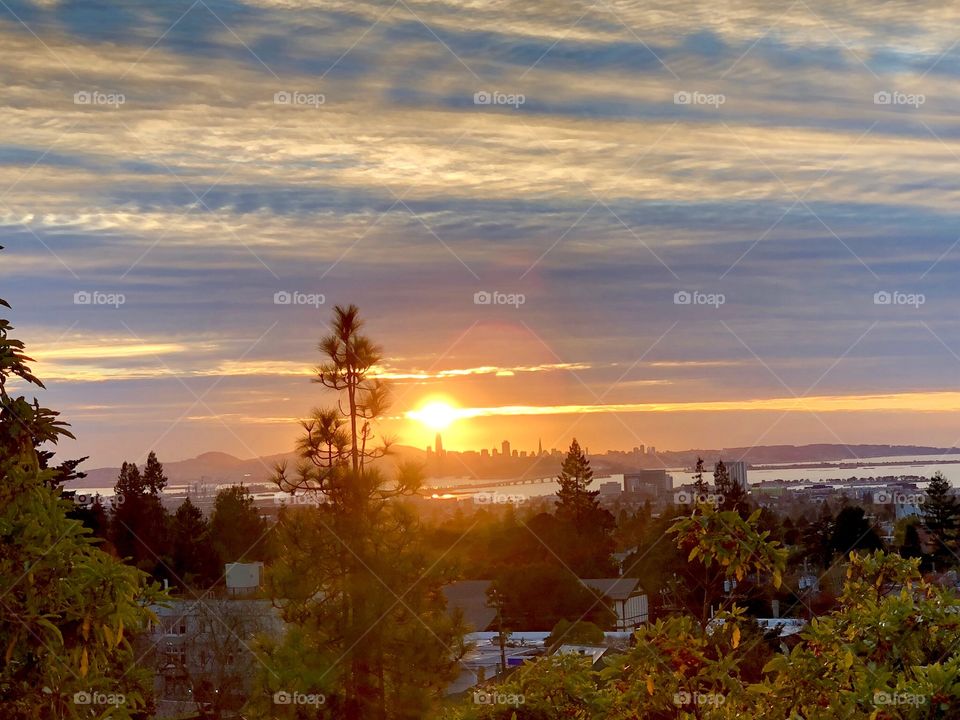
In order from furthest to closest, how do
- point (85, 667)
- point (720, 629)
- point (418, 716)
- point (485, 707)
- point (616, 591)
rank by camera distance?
point (616, 591), point (418, 716), point (485, 707), point (720, 629), point (85, 667)

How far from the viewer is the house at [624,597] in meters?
37.2

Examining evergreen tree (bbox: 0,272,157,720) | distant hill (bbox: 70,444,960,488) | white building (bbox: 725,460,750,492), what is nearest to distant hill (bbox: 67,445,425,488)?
distant hill (bbox: 70,444,960,488)

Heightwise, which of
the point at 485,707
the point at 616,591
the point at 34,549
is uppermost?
the point at 34,549

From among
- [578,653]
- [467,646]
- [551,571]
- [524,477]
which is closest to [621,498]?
[524,477]

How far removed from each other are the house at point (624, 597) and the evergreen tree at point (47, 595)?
33051mm

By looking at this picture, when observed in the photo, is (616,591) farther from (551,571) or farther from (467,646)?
(467,646)

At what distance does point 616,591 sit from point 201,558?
1554cm

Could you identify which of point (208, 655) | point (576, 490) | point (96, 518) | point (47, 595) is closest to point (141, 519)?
point (96, 518)

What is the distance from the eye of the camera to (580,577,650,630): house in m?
37.2

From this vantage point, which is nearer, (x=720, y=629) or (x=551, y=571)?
(x=720, y=629)

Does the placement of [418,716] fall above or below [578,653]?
below

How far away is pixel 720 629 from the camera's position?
4.36 m

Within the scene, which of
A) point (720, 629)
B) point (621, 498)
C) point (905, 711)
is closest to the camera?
point (905, 711)

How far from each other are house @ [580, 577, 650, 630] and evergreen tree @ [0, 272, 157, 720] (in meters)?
33.1
